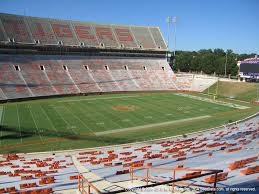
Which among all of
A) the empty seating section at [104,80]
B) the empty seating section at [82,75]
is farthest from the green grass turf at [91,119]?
the empty seating section at [104,80]

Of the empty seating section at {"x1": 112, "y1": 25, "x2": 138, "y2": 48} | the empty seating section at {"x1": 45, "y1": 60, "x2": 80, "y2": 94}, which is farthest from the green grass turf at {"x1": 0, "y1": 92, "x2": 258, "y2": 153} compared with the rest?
the empty seating section at {"x1": 112, "y1": 25, "x2": 138, "y2": 48}

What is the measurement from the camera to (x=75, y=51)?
6328 centimetres

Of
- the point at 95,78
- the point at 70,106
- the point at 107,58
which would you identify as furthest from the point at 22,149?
the point at 107,58

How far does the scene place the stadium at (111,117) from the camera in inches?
427

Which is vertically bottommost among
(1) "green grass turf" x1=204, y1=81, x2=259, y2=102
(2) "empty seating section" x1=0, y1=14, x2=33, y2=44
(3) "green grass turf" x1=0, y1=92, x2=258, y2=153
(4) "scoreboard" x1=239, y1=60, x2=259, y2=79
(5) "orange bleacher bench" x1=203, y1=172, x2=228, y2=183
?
(3) "green grass turf" x1=0, y1=92, x2=258, y2=153

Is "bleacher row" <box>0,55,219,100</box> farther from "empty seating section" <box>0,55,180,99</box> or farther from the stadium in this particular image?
the stadium

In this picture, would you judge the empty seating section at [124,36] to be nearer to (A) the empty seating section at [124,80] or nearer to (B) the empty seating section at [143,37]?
(B) the empty seating section at [143,37]

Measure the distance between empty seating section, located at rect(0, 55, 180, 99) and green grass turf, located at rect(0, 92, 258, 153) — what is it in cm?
450

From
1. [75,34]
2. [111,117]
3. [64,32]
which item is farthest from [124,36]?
[111,117]

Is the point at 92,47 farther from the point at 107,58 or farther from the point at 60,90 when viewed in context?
the point at 60,90

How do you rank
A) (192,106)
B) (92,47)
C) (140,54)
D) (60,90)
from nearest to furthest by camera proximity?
(192,106) < (60,90) < (92,47) < (140,54)

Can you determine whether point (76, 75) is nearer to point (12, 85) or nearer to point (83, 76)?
point (83, 76)

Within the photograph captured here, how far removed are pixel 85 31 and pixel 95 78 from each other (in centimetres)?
1585

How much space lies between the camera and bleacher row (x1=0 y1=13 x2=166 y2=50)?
5791cm
